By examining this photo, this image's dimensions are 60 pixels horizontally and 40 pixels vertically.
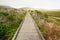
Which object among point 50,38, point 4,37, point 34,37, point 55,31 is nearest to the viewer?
point 50,38

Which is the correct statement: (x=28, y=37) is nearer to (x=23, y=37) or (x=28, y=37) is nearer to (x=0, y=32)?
(x=23, y=37)

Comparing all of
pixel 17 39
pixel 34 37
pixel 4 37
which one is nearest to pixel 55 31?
pixel 34 37

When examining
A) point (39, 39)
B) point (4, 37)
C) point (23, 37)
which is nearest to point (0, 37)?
point (4, 37)

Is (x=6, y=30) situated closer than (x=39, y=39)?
No

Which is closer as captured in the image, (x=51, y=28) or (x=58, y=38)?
(x=58, y=38)

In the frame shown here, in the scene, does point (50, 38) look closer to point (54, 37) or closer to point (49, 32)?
point (54, 37)

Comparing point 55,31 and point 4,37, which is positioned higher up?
point 55,31

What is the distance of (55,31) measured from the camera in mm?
15391

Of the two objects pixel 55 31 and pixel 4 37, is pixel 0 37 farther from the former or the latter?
pixel 55 31

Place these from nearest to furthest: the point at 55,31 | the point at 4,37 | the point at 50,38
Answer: the point at 50,38 → the point at 55,31 → the point at 4,37

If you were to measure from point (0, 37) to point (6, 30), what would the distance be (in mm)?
1139

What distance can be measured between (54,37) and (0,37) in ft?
17.5

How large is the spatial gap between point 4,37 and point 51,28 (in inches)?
159

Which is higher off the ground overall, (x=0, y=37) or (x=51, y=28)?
(x=51, y=28)
